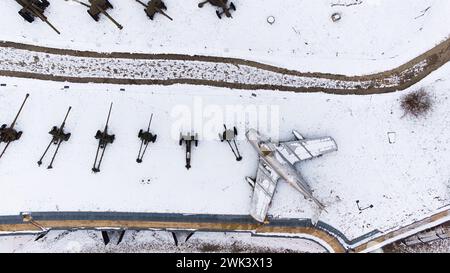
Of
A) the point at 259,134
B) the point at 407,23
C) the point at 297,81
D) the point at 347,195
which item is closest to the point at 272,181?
the point at 259,134

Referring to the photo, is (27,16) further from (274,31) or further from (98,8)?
(274,31)

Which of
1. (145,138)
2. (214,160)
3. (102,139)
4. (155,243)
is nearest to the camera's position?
(102,139)

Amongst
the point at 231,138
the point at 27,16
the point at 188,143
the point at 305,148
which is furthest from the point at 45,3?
the point at 305,148

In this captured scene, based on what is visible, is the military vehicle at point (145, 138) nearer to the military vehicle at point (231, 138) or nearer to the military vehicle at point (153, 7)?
the military vehicle at point (231, 138)

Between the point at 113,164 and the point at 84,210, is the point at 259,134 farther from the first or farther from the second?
the point at 84,210

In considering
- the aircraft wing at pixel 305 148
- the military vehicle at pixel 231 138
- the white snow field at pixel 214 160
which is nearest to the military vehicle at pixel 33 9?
the white snow field at pixel 214 160

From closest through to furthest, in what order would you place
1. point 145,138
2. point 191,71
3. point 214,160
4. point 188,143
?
point 145,138, point 188,143, point 214,160, point 191,71

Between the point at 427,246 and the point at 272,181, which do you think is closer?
the point at 272,181
